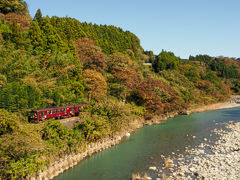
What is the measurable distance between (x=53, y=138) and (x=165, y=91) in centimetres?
2579

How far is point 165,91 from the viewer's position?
39.5 metres

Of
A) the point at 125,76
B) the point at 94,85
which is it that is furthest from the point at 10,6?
the point at 125,76

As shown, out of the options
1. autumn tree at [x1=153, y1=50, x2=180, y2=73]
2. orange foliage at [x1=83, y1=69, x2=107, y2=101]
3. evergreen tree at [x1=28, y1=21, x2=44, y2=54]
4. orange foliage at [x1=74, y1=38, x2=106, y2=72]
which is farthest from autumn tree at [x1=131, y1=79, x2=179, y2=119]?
autumn tree at [x1=153, y1=50, x2=180, y2=73]

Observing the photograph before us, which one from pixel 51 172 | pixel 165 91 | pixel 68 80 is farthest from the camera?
pixel 165 91

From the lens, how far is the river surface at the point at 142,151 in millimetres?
17422

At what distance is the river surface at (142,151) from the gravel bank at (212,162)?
1619 mm

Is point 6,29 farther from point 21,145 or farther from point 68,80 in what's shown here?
point 21,145

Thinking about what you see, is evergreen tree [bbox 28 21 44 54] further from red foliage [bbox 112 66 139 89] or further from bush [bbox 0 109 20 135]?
bush [bbox 0 109 20 135]

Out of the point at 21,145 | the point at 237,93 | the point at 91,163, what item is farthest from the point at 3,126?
the point at 237,93

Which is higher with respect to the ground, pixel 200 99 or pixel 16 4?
pixel 16 4

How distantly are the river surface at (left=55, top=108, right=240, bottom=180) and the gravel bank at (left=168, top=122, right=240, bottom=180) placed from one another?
5.31ft

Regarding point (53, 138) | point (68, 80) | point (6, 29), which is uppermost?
point (6, 29)

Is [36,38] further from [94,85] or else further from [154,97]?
[154,97]

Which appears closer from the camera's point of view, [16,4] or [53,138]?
[53,138]
